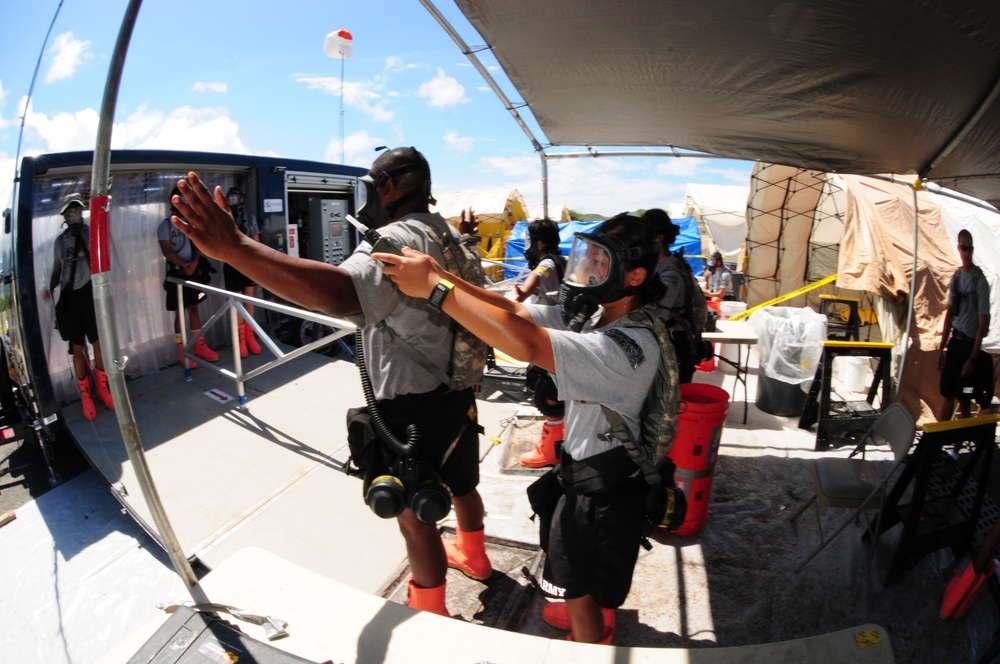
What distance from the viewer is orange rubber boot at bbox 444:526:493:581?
9.97 feet

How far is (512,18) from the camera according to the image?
285 centimetres

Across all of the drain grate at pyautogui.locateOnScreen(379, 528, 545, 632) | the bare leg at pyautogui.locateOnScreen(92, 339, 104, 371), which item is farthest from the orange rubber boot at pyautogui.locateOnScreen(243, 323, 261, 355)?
the drain grate at pyautogui.locateOnScreen(379, 528, 545, 632)

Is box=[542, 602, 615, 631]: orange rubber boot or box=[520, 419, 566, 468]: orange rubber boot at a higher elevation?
box=[520, 419, 566, 468]: orange rubber boot

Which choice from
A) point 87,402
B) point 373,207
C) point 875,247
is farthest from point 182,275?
point 875,247

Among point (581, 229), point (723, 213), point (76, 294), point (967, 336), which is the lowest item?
point (967, 336)

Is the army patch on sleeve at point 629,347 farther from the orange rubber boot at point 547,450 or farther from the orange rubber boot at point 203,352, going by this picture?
the orange rubber boot at point 203,352

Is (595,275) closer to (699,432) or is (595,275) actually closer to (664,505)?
(664,505)

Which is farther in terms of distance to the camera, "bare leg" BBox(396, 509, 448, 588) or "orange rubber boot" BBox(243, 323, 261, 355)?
"orange rubber boot" BBox(243, 323, 261, 355)

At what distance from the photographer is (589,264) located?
6.14 feet

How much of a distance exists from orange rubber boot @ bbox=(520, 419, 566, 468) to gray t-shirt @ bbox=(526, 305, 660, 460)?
239 cm

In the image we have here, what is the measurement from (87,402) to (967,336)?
28.1ft

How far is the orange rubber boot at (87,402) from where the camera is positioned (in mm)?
4703

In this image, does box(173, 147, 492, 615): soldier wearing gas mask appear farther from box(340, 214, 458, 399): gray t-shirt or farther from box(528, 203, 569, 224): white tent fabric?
box(528, 203, 569, 224): white tent fabric

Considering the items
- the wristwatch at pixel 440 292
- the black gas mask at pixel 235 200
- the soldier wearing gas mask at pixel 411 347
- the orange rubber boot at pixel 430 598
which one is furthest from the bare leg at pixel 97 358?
the wristwatch at pixel 440 292
